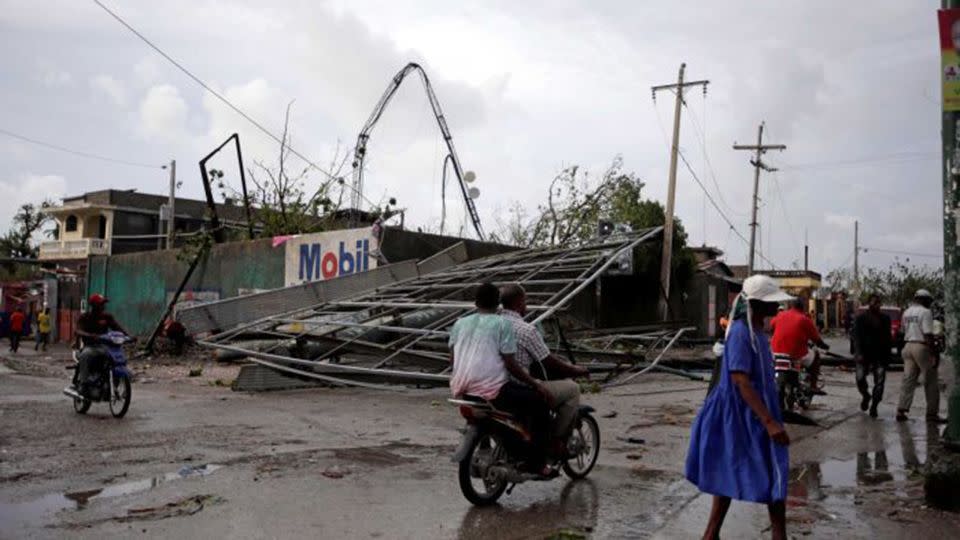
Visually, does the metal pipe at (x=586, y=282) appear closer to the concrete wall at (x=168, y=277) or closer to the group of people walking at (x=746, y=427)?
the group of people walking at (x=746, y=427)

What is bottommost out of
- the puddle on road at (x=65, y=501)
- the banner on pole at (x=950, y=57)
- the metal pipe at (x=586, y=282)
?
the puddle on road at (x=65, y=501)

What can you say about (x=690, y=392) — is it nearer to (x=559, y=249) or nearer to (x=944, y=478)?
(x=559, y=249)

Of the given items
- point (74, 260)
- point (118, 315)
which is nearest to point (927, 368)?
point (118, 315)

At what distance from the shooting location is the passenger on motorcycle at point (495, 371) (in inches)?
251

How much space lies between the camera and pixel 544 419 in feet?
22.1

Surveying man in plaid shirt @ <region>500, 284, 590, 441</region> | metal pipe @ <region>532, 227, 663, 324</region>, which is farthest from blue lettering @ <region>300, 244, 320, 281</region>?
man in plaid shirt @ <region>500, 284, 590, 441</region>

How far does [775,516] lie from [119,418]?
350 inches

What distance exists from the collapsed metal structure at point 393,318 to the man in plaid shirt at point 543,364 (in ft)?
19.3

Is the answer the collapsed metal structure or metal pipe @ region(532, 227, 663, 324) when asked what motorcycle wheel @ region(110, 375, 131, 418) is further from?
metal pipe @ region(532, 227, 663, 324)

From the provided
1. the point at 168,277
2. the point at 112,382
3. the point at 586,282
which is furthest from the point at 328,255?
the point at 112,382

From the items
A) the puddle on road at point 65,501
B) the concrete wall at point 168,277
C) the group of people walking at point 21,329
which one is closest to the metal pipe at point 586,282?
the puddle on road at point 65,501

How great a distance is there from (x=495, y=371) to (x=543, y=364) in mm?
672

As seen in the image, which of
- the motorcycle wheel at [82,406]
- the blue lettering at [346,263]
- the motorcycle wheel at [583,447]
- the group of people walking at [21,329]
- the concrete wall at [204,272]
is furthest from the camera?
the group of people walking at [21,329]

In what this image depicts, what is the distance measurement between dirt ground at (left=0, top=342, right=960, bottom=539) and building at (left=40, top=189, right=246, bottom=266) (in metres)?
49.5
